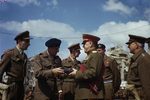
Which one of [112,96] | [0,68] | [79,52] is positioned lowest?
[112,96]

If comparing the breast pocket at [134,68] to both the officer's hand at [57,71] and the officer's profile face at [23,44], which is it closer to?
the officer's hand at [57,71]

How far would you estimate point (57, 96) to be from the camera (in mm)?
8547

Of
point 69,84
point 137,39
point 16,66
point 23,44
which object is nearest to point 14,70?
point 16,66

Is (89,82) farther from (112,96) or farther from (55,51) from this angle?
(112,96)

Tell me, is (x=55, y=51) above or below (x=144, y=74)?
above

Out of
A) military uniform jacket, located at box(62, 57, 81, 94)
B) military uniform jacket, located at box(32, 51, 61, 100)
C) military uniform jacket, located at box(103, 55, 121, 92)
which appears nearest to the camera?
military uniform jacket, located at box(32, 51, 61, 100)

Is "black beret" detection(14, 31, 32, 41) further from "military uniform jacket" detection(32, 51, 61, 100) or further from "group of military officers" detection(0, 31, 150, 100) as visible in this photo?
"military uniform jacket" detection(32, 51, 61, 100)

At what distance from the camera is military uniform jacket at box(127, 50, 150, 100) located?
24.5 feet

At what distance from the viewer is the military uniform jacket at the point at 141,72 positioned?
24.5ft

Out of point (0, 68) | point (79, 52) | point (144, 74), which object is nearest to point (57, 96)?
point (0, 68)

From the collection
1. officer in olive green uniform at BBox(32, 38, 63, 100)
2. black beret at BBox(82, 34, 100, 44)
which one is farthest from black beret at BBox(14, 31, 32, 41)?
black beret at BBox(82, 34, 100, 44)

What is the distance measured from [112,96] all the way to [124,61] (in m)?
33.7

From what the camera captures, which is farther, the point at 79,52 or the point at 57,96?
the point at 79,52

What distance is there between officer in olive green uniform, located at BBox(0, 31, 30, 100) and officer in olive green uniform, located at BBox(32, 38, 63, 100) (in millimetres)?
313
